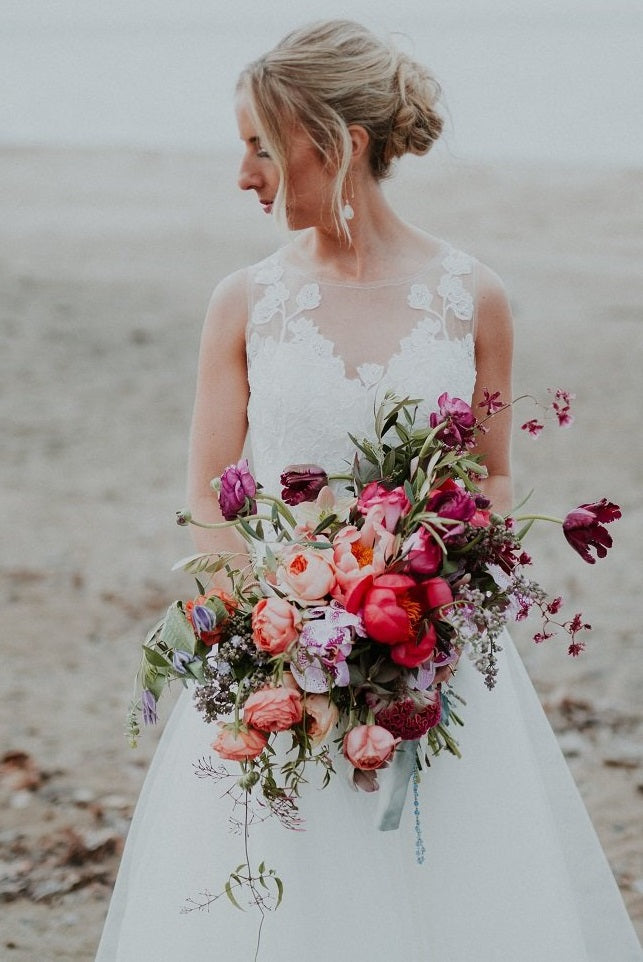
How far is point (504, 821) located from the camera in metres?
2.49

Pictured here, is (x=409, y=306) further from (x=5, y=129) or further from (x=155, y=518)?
→ (x=5, y=129)

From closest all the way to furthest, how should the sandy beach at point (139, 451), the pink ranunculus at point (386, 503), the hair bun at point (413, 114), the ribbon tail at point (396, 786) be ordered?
the pink ranunculus at point (386, 503), the ribbon tail at point (396, 786), the hair bun at point (413, 114), the sandy beach at point (139, 451)

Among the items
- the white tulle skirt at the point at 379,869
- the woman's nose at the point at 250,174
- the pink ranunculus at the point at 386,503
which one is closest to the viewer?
the pink ranunculus at the point at 386,503

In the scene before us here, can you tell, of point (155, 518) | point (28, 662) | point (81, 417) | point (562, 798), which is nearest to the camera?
point (562, 798)

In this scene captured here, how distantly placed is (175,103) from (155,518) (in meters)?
16.8

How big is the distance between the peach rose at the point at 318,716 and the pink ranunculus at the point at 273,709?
0.11ft

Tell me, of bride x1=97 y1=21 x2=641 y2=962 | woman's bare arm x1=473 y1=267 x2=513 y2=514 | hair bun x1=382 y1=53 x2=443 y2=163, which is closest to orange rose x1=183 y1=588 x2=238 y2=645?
bride x1=97 y1=21 x2=641 y2=962

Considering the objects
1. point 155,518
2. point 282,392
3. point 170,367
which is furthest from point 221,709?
point 170,367

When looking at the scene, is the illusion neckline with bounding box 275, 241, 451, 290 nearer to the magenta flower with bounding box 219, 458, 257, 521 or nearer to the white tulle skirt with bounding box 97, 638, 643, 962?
the magenta flower with bounding box 219, 458, 257, 521

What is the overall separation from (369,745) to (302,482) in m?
0.49

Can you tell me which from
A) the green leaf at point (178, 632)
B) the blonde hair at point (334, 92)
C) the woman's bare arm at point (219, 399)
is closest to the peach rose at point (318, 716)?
the green leaf at point (178, 632)

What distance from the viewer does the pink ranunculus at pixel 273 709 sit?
1868 millimetres

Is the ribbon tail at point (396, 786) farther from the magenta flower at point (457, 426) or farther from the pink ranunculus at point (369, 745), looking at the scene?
the magenta flower at point (457, 426)

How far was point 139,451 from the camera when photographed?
866 centimetres
